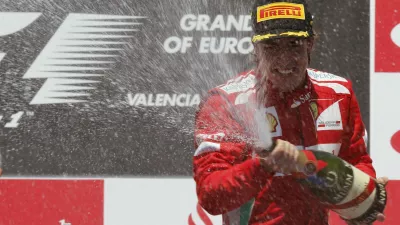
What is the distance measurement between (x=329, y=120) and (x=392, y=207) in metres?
2.16

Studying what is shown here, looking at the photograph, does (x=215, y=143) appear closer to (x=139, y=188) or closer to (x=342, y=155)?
(x=342, y=155)

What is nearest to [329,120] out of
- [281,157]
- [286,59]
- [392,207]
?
[286,59]

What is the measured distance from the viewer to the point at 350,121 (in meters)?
3.44

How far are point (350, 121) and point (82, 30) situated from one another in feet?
7.42

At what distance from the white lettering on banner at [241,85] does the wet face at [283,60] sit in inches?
4.5

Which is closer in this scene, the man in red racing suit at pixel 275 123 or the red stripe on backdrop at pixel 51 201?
the man in red racing suit at pixel 275 123

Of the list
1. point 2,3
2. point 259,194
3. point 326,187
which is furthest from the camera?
point 2,3

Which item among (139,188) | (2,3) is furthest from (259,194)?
(2,3)

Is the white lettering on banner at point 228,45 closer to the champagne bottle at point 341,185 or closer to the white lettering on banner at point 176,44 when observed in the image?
the white lettering on banner at point 176,44

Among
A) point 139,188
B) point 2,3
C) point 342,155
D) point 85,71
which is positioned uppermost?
point 2,3

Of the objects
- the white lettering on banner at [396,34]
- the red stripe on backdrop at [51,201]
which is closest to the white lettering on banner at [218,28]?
the white lettering on banner at [396,34]

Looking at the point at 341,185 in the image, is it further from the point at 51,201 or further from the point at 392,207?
the point at 51,201

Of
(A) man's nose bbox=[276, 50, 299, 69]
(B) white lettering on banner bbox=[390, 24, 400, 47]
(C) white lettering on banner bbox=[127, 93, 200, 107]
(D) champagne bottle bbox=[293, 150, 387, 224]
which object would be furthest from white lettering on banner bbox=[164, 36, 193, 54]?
(D) champagne bottle bbox=[293, 150, 387, 224]

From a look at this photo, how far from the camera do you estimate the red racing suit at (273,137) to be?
315 centimetres
